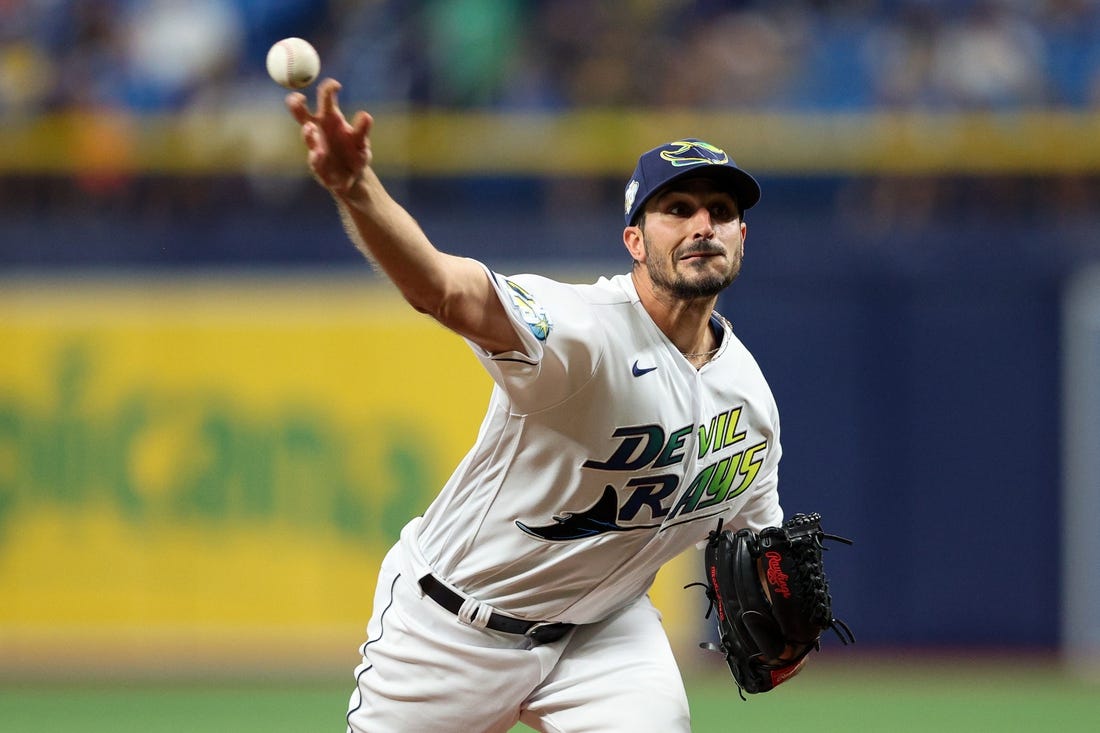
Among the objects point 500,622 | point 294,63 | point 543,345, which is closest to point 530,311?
point 543,345

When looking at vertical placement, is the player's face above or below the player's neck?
above

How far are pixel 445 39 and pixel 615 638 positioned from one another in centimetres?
692

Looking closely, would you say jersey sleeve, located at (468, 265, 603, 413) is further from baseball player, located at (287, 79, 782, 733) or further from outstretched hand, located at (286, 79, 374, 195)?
outstretched hand, located at (286, 79, 374, 195)

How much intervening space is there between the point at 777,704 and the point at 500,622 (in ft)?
15.4

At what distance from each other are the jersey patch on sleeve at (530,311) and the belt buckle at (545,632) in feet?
3.62

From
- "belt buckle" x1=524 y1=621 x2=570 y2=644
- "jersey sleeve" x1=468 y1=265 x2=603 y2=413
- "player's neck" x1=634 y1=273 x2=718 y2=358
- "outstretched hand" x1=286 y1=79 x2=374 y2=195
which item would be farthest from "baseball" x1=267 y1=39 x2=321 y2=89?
"belt buckle" x1=524 y1=621 x2=570 y2=644

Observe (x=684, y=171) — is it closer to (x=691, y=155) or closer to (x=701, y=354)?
(x=691, y=155)

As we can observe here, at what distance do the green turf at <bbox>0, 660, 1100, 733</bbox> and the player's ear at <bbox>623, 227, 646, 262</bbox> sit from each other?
411 cm

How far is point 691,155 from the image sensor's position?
14.1ft

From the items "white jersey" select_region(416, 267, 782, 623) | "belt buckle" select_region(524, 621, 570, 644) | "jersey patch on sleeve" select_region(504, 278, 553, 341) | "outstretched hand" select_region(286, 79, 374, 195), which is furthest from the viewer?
"belt buckle" select_region(524, 621, 570, 644)

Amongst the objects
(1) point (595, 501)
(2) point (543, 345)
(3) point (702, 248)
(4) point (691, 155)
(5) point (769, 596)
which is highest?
(4) point (691, 155)

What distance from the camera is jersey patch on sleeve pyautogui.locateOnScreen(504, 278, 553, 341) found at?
3689 mm

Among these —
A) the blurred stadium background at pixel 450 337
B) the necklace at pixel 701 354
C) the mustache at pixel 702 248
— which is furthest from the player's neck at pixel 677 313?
the blurred stadium background at pixel 450 337

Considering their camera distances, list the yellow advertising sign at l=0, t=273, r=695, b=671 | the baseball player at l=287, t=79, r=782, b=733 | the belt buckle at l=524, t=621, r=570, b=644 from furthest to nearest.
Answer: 1. the yellow advertising sign at l=0, t=273, r=695, b=671
2. the belt buckle at l=524, t=621, r=570, b=644
3. the baseball player at l=287, t=79, r=782, b=733
